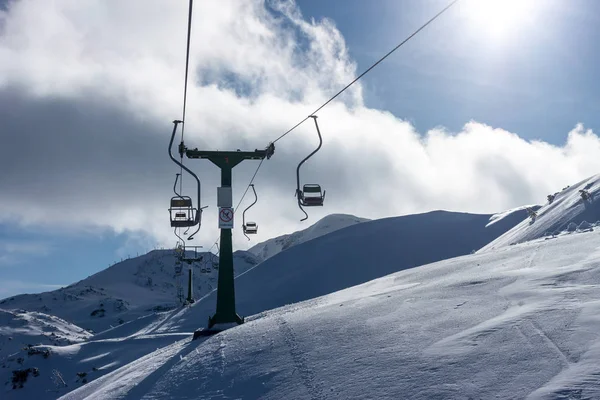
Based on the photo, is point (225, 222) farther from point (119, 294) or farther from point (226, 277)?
point (119, 294)

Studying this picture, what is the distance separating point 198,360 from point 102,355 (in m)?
14.3

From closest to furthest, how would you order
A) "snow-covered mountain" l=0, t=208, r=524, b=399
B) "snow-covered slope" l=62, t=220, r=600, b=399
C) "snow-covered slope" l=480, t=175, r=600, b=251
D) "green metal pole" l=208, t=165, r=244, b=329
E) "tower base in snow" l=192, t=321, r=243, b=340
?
"snow-covered slope" l=62, t=220, r=600, b=399 < "tower base in snow" l=192, t=321, r=243, b=340 < "green metal pole" l=208, t=165, r=244, b=329 < "snow-covered mountain" l=0, t=208, r=524, b=399 < "snow-covered slope" l=480, t=175, r=600, b=251

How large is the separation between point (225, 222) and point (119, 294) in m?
109

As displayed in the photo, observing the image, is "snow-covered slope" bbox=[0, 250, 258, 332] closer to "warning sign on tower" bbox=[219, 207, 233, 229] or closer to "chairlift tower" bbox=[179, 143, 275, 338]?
"chairlift tower" bbox=[179, 143, 275, 338]

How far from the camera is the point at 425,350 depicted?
19.2 feet

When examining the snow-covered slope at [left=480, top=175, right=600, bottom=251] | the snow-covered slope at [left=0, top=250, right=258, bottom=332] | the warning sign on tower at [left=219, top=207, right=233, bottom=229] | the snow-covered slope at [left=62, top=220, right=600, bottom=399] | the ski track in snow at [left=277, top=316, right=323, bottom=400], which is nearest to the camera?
the snow-covered slope at [left=62, top=220, right=600, bottom=399]

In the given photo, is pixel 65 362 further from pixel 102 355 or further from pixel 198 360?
pixel 198 360

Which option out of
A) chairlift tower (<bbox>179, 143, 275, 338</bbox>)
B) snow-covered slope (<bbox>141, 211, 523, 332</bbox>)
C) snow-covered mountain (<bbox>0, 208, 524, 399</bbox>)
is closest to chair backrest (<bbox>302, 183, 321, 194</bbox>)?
chairlift tower (<bbox>179, 143, 275, 338</bbox>)

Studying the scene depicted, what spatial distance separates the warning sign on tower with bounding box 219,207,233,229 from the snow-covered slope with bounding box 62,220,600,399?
4812 mm

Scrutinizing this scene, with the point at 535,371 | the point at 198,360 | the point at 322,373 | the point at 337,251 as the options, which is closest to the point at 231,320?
the point at 198,360

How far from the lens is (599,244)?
37.7 ft

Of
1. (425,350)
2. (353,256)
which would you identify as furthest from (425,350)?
(353,256)

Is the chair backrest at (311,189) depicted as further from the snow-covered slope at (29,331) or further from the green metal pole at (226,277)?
the snow-covered slope at (29,331)

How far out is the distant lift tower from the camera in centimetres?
1454
